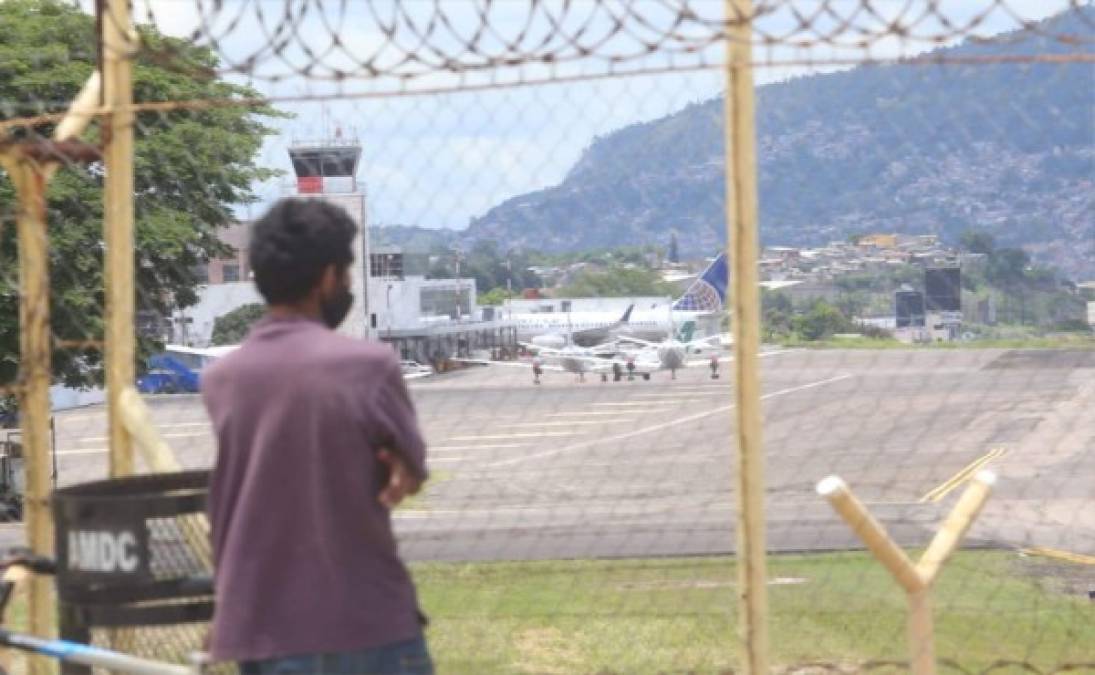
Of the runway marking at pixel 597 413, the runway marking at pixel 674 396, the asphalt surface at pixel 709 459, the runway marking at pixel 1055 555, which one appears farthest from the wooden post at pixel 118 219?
the runway marking at pixel 1055 555

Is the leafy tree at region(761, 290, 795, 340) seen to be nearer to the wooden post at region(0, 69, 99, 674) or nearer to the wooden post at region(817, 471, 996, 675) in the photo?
the wooden post at region(817, 471, 996, 675)

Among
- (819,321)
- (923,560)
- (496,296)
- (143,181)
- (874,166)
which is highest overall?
(143,181)

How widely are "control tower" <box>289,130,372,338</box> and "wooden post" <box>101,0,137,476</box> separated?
19.5 inches

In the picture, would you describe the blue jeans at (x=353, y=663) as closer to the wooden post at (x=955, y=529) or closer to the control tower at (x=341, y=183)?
the control tower at (x=341, y=183)

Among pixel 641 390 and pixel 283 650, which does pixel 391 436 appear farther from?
pixel 641 390

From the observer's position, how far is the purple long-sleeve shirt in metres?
3.47

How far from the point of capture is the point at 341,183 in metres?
4.85

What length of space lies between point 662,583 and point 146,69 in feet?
27.1

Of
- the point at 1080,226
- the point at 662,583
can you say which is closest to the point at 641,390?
the point at 662,583

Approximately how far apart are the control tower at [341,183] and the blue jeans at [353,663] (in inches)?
48.0

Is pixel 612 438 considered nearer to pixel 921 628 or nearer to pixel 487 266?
pixel 487 266

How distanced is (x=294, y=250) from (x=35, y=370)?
1.86 metres

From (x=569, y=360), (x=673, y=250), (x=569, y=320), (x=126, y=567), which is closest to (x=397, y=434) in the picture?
(x=126, y=567)

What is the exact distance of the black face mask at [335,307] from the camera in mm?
3742
